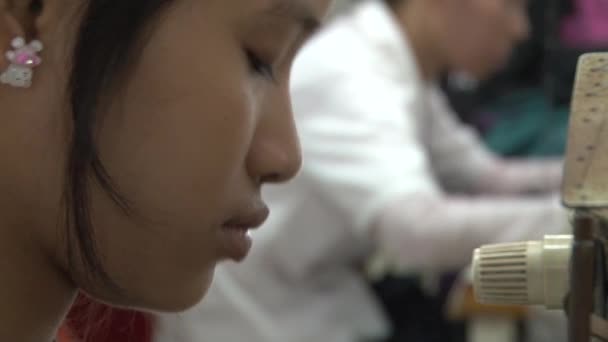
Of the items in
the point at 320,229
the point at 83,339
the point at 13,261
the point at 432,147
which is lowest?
the point at 432,147

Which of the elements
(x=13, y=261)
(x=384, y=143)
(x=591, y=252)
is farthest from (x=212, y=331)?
(x=591, y=252)

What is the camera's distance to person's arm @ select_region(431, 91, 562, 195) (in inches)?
57.3

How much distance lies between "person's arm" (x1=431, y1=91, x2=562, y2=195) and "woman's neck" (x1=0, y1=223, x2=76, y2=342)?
993mm

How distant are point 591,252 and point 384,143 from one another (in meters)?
0.74

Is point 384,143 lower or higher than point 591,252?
lower

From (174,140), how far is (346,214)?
707 mm

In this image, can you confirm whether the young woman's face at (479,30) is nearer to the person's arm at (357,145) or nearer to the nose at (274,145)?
the person's arm at (357,145)

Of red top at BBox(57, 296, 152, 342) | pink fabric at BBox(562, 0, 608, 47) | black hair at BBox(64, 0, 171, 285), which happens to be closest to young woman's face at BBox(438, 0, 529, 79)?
pink fabric at BBox(562, 0, 608, 47)

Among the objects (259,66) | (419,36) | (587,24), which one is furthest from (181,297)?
(419,36)

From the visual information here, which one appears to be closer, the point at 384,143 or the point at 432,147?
the point at 384,143

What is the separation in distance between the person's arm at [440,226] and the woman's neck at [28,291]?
592 millimetres

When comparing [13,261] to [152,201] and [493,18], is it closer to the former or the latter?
[152,201]

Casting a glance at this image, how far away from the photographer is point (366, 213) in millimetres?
1117

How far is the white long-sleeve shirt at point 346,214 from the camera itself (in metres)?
1.09
